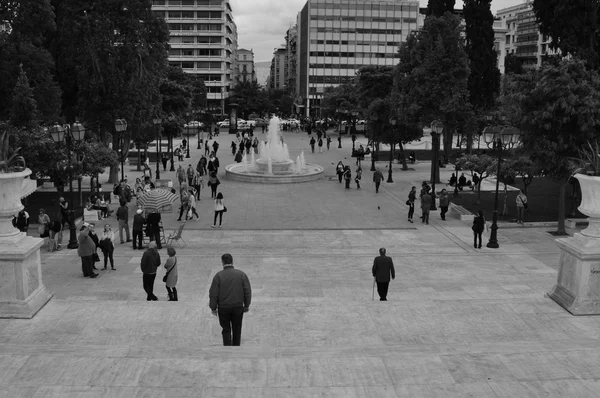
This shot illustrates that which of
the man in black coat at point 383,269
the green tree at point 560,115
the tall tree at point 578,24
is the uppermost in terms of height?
the tall tree at point 578,24

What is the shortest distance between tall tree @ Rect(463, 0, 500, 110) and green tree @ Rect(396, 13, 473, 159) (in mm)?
15106

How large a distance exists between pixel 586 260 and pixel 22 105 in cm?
2398

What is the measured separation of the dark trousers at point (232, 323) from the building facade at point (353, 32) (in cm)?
10915

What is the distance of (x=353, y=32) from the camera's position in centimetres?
11600

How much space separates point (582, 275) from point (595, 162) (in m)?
2.03

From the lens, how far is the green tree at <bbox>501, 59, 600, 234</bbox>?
21.4 metres

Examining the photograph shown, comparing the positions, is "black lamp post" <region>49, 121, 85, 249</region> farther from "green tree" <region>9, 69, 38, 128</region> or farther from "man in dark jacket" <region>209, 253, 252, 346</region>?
"man in dark jacket" <region>209, 253, 252, 346</region>

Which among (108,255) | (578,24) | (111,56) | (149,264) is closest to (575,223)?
(578,24)

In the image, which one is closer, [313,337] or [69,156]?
[313,337]

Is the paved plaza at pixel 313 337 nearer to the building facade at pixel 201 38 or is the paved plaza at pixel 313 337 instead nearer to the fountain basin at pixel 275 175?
the fountain basin at pixel 275 175

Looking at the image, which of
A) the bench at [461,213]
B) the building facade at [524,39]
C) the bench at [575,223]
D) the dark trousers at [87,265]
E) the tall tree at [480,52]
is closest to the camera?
the dark trousers at [87,265]

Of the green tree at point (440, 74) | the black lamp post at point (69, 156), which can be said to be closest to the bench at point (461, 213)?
the green tree at point (440, 74)

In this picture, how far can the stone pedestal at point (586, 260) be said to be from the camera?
1008 centimetres

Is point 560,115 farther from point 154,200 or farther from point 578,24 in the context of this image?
point 154,200
